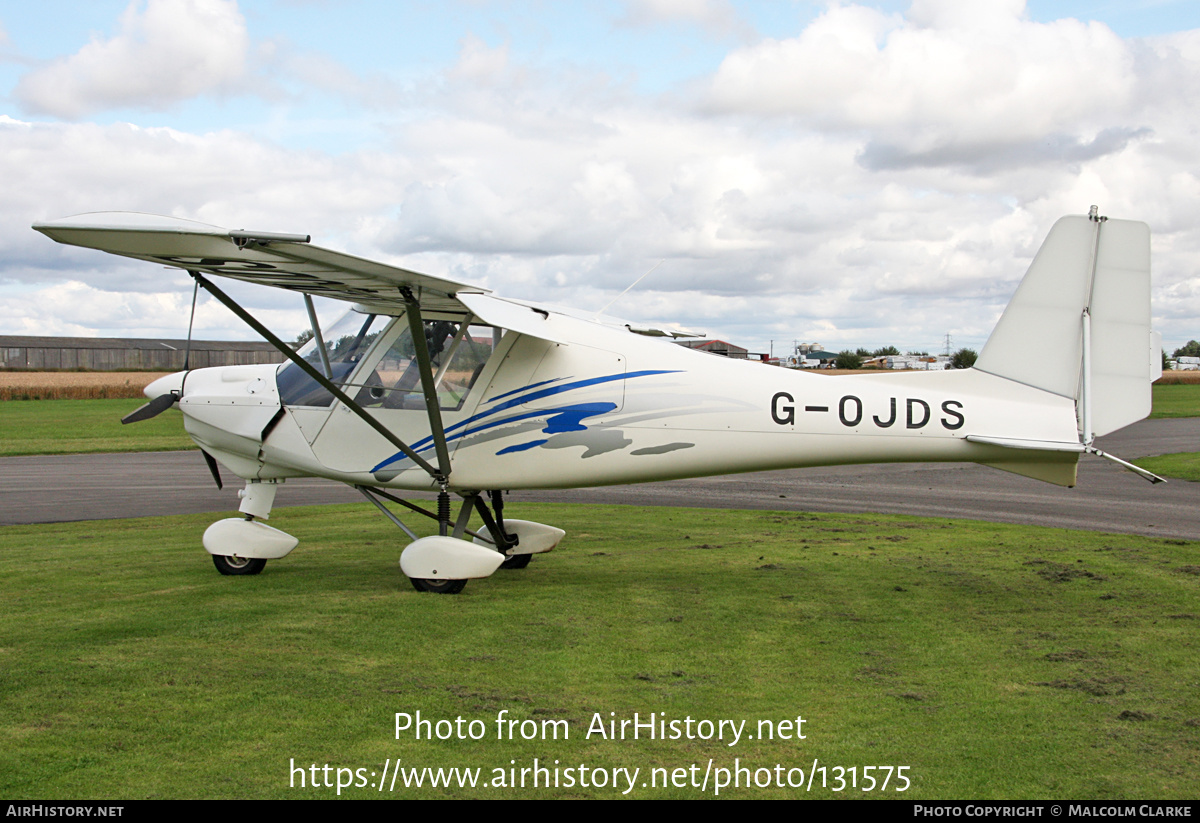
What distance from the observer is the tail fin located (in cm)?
815

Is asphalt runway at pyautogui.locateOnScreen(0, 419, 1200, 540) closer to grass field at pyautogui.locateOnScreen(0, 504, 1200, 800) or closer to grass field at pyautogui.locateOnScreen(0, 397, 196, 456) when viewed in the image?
grass field at pyautogui.locateOnScreen(0, 397, 196, 456)

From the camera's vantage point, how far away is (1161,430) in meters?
32.3

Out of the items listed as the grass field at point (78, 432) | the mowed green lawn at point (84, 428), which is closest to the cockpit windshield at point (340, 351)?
the mowed green lawn at point (84, 428)

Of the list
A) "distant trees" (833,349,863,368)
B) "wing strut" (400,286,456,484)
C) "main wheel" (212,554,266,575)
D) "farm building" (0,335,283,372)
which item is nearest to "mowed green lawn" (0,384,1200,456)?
"main wheel" (212,554,266,575)

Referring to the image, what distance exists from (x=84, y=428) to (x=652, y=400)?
109 ft

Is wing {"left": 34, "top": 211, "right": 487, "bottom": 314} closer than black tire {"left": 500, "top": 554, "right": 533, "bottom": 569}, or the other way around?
wing {"left": 34, "top": 211, "right": 487, "bottom": 314}

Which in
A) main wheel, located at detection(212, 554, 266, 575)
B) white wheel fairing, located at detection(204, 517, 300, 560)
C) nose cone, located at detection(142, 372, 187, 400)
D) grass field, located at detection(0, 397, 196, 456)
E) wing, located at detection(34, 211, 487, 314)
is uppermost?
wing, located at detection(34, 211, 487, 314)

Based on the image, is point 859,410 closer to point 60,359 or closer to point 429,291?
point 429,291

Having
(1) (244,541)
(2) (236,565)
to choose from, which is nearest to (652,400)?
(1) (244,541)

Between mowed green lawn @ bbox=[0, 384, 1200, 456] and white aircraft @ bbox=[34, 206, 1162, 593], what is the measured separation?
18.4 m

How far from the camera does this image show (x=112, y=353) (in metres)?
110

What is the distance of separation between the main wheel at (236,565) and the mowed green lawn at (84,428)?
682 inches

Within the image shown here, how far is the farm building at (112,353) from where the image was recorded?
4023 inches

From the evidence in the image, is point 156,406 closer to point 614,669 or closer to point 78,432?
point 614,669
